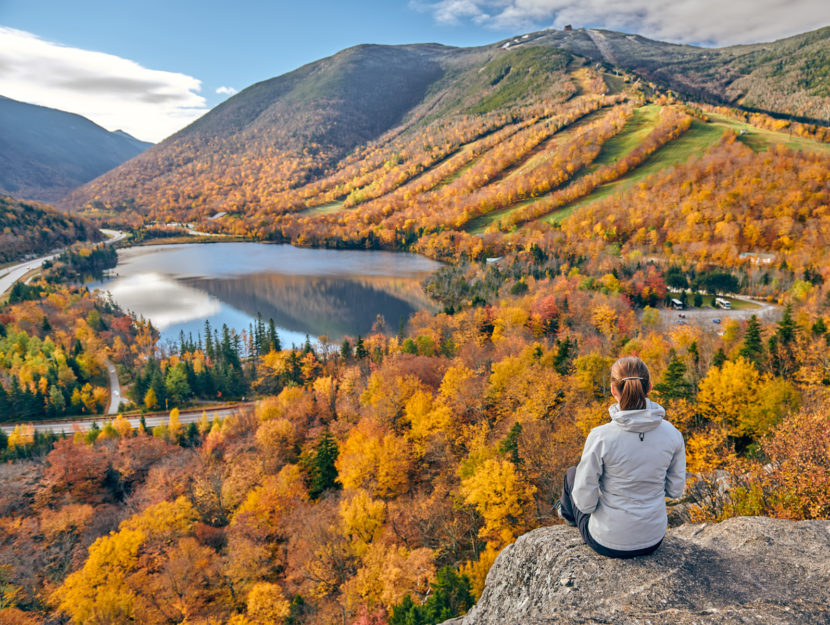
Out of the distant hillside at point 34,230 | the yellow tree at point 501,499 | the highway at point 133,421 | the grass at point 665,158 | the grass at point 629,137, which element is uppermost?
the grass at point 629,137

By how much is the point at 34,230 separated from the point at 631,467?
21158 centimetres

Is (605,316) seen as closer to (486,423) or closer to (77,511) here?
(486,423)

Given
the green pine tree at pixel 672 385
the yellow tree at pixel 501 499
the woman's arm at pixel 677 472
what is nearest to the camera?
the woman's arm at pixel 677 472

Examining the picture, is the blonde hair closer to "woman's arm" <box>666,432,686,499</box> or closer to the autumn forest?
"woman's arm" <box>666,432,686,499</box>

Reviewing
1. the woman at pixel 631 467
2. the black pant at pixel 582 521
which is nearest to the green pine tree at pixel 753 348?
the black pant at pixel 582 521

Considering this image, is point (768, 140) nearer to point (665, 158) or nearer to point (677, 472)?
point (665, 158)

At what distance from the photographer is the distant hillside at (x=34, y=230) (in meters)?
145

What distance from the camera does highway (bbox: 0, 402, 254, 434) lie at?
171 ft

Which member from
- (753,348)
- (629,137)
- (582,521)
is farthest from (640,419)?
(629,137)

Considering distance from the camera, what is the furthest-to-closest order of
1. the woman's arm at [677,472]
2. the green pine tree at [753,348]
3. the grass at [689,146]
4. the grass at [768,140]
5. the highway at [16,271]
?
the grass at [689,146]
the grass at [768,140]
the highway at [16,271]
the green pine tree at [753,348]
the woman's arm at [677,472]

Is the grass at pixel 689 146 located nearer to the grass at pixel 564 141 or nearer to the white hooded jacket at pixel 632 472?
the grass at pixel 564 141

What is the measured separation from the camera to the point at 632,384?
3.91m

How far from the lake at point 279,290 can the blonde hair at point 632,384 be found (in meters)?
73.7

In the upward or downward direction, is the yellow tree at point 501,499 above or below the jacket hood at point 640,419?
below
